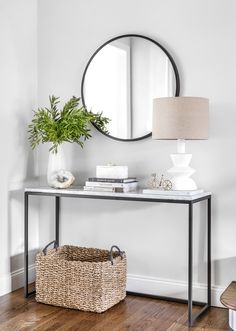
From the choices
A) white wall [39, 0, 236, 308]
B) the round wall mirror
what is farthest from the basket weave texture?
the round wall mirror

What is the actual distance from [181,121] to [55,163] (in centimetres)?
99

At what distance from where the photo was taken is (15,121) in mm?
3463

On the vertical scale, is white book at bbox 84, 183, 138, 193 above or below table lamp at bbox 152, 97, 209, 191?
below

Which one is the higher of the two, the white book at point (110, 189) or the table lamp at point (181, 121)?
the table lamp at point (181, 121)

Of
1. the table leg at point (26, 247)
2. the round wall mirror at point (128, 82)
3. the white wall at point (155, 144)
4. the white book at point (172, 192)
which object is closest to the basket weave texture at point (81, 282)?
the table leg at point (26, 247)

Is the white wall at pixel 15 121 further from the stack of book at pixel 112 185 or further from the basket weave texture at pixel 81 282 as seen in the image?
the stack of book at pixel 112 185

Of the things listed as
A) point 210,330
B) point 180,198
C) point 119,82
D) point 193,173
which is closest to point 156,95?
point 119,82

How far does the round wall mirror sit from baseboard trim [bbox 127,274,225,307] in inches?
38.2

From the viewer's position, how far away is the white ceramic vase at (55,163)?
332 centimetres

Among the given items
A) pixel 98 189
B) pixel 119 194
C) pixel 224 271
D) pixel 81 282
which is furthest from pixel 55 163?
pixel 224 271

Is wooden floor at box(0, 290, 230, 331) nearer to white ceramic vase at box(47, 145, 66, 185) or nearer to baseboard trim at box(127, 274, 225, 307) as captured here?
baseboard trim at box(127, 274, 225, 307)

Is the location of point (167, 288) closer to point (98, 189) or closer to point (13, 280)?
point (98, 189)

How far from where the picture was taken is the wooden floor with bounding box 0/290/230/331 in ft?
8.92

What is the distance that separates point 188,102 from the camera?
9.16 feet
